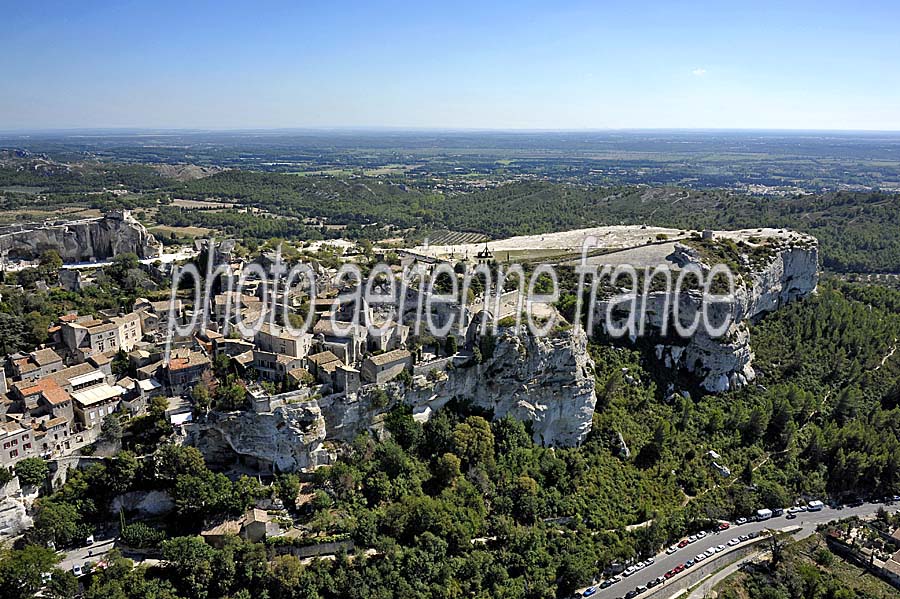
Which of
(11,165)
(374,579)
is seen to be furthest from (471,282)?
(11,165)

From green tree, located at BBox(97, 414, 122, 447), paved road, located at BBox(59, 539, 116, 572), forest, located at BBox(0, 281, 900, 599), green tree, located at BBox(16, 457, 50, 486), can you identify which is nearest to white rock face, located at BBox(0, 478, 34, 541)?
green tree, located at BBox(16, 457, 50, 486)

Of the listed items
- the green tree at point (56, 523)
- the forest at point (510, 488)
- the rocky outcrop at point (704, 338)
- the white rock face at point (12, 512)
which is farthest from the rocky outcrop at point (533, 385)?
the white rock face at point (12, 512)

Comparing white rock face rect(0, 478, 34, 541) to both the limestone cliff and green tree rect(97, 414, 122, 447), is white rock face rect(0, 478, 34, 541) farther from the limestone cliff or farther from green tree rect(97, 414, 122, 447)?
the limestone cliff

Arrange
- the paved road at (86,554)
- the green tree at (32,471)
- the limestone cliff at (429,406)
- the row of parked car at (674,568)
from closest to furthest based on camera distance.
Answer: the paved road at (86,554) → the green tree at (32,471) → the limestone cliff at (429,406) → the row of parked car at (674,568)

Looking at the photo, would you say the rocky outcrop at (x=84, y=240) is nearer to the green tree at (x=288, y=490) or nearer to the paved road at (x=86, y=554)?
the paved road at (x=86, y=554)

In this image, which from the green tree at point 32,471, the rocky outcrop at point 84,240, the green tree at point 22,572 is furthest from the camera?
the rocky outcrop at point 84,240

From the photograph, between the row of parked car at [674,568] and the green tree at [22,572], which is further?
the row of parked car at [674,568]

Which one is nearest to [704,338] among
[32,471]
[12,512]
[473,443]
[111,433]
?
[473,443]
